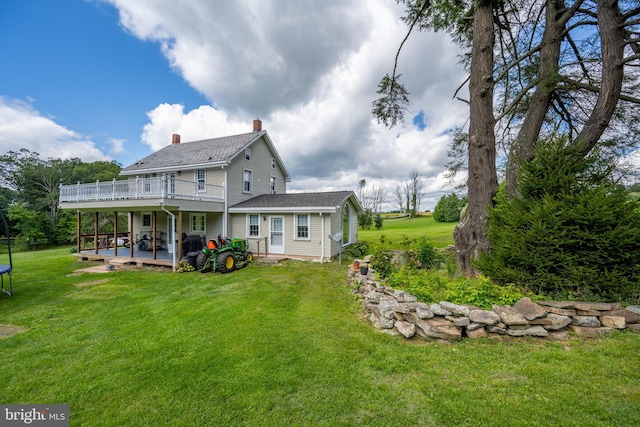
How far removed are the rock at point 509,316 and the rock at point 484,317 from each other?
0.30 ft

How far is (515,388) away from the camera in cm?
249

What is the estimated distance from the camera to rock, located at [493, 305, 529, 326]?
3.42 metres

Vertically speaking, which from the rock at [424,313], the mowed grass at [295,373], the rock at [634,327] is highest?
the rock at [424,313]

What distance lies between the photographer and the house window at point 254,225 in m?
12.9

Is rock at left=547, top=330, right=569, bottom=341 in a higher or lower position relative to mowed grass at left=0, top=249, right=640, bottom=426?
higher

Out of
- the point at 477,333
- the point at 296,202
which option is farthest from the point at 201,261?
the point at 477,333

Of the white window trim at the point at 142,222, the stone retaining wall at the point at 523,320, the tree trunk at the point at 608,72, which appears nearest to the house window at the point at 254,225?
the white window trim at the point at 142,222

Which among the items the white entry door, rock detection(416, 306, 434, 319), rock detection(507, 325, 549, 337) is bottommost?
rock detection(507, 325, 549, 337)

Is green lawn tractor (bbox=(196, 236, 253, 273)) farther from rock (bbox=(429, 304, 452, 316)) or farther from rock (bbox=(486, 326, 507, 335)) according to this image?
rock (bbox=(486, 326, 507, 335))

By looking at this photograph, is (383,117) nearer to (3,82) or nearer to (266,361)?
(266,361)

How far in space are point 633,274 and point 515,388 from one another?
317 centimetres

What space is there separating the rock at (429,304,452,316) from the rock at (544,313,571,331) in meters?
1.40

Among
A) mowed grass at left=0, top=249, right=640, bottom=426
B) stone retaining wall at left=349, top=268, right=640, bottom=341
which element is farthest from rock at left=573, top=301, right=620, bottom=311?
mowed grass at left=0, top=249, right=640, bottom=426

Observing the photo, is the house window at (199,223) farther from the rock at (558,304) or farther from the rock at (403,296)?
the rock at (558,304)
